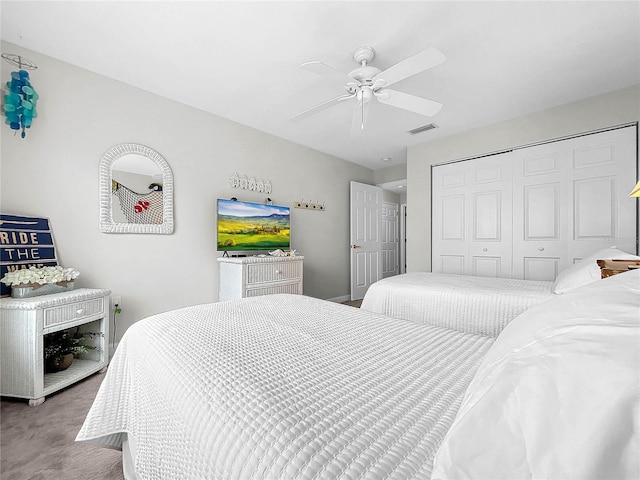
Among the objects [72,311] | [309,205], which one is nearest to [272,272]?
[309,205]

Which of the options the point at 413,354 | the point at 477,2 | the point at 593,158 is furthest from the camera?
the point at 593,158

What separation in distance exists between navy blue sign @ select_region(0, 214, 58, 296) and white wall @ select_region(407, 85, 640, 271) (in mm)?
4181

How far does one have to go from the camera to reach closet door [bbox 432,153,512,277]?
11.8 feet

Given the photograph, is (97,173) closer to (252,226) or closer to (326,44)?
(252,226)

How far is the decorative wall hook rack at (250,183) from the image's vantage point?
3.53m

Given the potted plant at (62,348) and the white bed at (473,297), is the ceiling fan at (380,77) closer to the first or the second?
the white bed at (473,297)

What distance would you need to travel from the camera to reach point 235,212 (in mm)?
3400

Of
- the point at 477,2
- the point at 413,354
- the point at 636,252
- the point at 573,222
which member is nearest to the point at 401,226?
→ the point at 573,222

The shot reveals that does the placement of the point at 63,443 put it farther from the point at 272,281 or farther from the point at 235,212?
the point at 235,212

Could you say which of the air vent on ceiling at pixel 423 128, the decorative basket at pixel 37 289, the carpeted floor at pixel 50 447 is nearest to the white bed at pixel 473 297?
the carpeted floor at pixel 50 447

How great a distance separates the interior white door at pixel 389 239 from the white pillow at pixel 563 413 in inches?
232

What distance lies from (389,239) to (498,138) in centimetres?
323

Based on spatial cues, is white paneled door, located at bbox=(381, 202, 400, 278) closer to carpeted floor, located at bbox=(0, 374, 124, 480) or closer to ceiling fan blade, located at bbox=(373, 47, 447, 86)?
ceiling fan blade, located at bbox=(373, 47, 447, 86)

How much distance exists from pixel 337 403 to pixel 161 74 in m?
3.02
